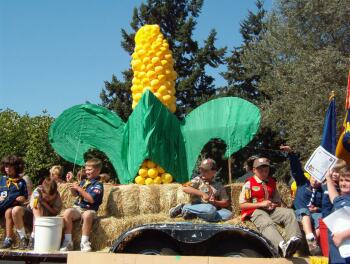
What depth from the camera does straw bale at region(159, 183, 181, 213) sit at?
638cm

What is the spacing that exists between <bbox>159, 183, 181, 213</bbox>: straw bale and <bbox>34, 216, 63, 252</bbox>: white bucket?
64.5 inches

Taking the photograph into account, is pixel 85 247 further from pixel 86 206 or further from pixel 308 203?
pixel 308 203

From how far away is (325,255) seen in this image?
475 cm

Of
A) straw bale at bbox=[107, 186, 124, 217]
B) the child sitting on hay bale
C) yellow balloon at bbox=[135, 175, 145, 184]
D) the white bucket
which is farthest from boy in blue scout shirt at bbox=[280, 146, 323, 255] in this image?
yellow balloon at bbox=[135, 175, 145, 184]

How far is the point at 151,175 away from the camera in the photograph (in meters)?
8.54

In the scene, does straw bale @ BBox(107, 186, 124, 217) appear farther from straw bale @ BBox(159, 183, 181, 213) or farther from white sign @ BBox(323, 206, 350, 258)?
white sign @ BBox(323, 206, 350, 258)

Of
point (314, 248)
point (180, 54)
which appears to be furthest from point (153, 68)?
point (180, 54)

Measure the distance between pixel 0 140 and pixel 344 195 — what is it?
21.8 m

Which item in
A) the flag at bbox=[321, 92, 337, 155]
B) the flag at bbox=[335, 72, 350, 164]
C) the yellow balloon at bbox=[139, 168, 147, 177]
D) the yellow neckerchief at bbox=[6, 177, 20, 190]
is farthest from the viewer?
the yellow balloon at bbox=[139, 168, 147, 177]

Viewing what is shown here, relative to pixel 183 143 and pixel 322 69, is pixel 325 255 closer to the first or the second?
pixel 183 143

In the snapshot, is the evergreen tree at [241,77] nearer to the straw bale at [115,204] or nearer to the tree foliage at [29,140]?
the tree foliage at [29,140]

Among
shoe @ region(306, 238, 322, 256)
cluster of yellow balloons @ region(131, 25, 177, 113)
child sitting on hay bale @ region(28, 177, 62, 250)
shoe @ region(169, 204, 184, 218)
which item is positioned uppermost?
cluster of yellow balloons @ region(131, 25, 177, 113)

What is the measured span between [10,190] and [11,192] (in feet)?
0.10

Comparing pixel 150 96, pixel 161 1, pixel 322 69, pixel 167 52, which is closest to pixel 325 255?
pixel 150 96
